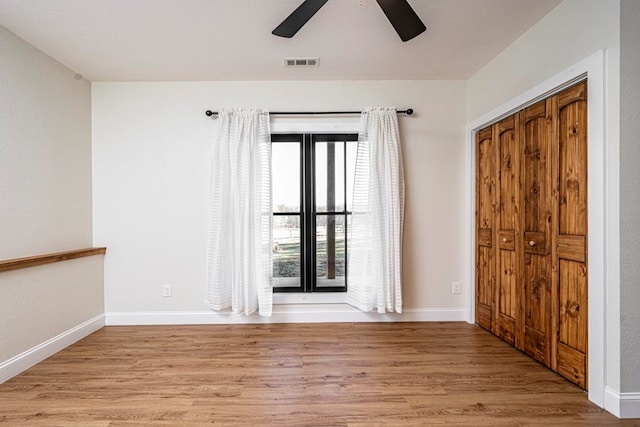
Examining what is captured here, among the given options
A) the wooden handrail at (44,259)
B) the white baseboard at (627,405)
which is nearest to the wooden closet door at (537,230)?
the white baseboard at (627,405)

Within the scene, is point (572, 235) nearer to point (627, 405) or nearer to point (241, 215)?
point (627, 405)

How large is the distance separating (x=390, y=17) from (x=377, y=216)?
1.73 m

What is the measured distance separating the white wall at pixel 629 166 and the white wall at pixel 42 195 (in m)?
3.82

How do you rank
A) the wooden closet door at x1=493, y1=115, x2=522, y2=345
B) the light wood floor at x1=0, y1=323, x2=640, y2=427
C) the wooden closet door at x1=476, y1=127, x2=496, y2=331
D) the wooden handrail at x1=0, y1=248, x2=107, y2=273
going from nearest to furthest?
the light wood floor at x1=0, y1=323, x2=640, y2=427 → the wooden handrail at x1=0, y1=248, x2=107, y2=273 → the wooden closet door at x1=493, y1=115, x2=522, y2=345 → the wooden closet door at x1=476, y1=127, x2=496, y2=331

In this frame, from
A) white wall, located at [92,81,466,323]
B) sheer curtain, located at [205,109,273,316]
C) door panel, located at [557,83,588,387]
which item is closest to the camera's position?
door panel, located at [557,83,588,387]

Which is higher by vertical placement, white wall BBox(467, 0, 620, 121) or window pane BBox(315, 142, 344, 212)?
white wall BBox(467, 0, 620, 121)

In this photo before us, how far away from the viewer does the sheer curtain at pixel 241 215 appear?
314 centimetres

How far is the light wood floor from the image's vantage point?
1817mm

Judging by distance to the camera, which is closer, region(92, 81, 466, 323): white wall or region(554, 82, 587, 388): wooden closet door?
region(554, 82, 587, 388): wooden closet door

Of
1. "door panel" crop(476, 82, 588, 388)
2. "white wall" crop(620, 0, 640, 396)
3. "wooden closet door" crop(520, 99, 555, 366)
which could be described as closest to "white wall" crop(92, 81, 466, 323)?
"door panel" crop(476, 82, 588, 388)

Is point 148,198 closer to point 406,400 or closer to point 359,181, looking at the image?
point 359,181

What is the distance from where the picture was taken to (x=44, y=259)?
2521 mm

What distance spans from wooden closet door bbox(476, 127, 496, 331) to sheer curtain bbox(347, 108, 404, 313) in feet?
2.46

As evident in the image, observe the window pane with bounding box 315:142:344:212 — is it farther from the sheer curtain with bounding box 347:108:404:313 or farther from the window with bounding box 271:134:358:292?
the sheer curtain with bounding box 347:108:404:313
